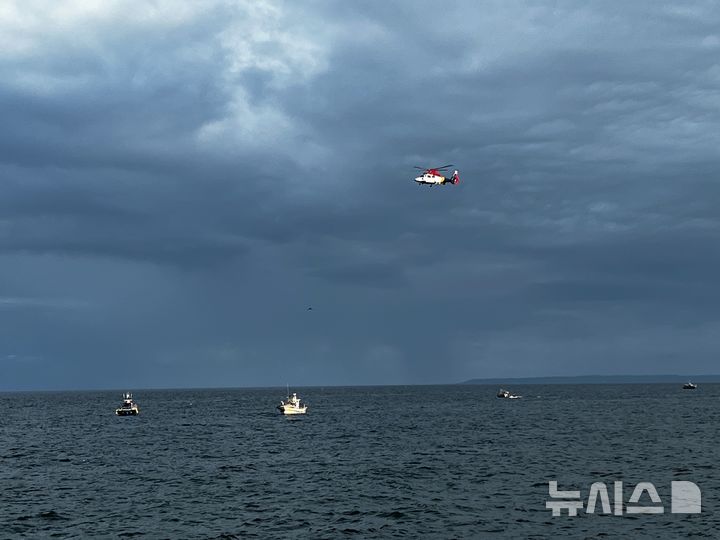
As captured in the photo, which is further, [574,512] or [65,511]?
[65,511]

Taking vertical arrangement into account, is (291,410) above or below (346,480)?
above

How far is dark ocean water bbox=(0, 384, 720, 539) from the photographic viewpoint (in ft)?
155

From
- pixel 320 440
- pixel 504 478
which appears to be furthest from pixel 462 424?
pixel 504 478

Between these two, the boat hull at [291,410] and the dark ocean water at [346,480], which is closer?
the dark ocean water at [346,480]

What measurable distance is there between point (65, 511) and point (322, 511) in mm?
18811

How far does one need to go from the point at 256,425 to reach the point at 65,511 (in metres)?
83.6

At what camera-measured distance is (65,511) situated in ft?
176

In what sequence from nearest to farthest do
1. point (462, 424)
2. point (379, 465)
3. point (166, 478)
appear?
point (166, 478)
point (379, 465)
point (462, 424)

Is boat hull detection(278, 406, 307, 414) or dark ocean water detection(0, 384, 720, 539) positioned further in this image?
boat hull detection(278, 406, 307, 414)

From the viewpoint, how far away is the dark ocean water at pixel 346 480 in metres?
47.3

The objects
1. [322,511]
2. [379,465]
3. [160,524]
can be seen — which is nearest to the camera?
[160,524]

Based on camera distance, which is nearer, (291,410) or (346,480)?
(346,480)

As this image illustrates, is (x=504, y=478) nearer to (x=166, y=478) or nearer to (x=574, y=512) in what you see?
(x=574, y=512)

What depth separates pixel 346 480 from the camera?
67.1 m
